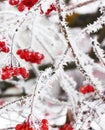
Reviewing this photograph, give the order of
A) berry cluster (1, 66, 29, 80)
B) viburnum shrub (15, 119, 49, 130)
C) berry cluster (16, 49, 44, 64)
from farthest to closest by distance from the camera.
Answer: berry cluster (16, 49, 44, 64) → berry cluster (1, 66, 29, 80) → viburnum shrub (15, 119, 49, 130)

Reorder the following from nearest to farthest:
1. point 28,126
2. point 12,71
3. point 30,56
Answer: point 28,126 < point 12,71 < point 30,56

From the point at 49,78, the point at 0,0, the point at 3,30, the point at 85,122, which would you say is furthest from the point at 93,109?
the point at 0,0

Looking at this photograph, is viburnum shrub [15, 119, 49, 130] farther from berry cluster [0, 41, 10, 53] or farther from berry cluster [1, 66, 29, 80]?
berry cluster [0, 41, 10, 53]

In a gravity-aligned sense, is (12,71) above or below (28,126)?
above

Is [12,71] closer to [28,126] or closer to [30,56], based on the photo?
[30,56]

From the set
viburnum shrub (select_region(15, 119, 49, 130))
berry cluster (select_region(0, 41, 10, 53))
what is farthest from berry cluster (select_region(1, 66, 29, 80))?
viburnum shrub (select_region(15, 119, 49, 130))

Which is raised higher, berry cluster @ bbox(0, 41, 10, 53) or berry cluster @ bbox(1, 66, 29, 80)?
berry cluster @ bbox(0, 41, 10, 53)

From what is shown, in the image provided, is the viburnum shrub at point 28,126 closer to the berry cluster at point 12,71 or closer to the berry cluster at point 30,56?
the berry cluster at point 12,71

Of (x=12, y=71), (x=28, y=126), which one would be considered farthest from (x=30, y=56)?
(x=28, y=126)

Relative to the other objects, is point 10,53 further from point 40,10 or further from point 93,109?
point 93,109

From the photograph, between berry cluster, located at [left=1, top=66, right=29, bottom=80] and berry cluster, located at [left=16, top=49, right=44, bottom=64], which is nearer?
berry cluster, located at [left=1, top=66, right=29, bottom=80]

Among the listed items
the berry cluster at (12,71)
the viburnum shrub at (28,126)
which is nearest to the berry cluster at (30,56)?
the berry cluster at (12,71)
